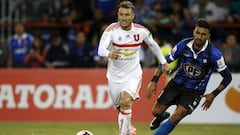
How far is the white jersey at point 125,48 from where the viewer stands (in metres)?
12.1

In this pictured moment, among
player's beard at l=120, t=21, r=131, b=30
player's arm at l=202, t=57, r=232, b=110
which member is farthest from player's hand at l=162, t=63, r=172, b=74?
player's beard at l=120, t=21, r=131, b=30

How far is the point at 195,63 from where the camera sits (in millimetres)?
12000

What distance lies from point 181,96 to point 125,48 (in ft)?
3.82

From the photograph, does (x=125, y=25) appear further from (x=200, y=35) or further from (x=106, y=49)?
(x=200, y=35)

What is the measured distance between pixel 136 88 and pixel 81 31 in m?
7.74

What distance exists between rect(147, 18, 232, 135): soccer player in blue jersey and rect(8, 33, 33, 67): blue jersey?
24.2ft

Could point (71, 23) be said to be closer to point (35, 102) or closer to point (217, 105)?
point (35, 102)

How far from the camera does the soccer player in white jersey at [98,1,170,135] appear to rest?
11930mm

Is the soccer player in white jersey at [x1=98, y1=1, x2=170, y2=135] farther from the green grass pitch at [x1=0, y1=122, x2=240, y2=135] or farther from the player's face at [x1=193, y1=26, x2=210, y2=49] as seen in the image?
the green grass pitch at [x1=0, y1=122, x2=240, y2=135]

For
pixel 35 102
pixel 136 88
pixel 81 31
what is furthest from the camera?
pixel 81 31

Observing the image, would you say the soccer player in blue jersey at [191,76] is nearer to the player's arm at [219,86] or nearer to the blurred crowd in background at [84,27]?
the player's arm at [219,86]

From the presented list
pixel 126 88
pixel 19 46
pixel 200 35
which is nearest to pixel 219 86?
pixel 200 35

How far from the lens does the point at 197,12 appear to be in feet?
66.2

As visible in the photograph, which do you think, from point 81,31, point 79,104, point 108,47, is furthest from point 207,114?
point 108,47
